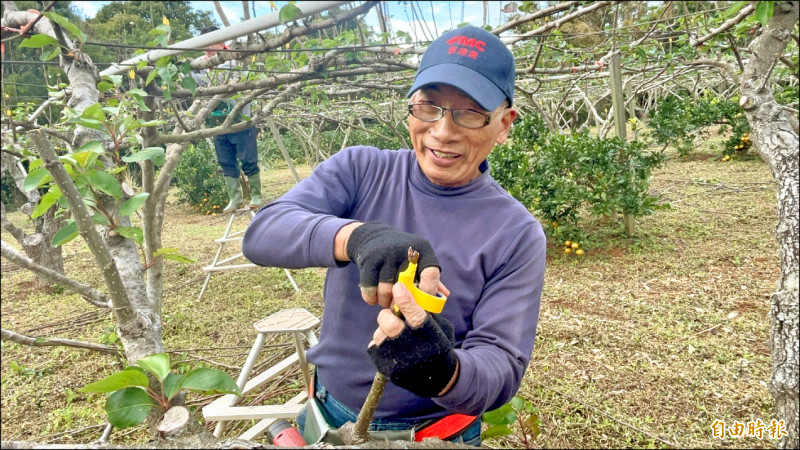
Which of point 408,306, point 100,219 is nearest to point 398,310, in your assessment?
point 408,306

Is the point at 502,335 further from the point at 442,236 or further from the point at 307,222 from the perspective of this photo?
the point at 307,222

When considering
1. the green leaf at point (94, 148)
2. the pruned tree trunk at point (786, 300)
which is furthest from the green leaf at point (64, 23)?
the pruned tree trunk at point (786, 300)

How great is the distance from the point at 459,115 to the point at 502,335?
0.65 m

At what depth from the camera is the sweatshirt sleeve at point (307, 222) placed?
1.15m

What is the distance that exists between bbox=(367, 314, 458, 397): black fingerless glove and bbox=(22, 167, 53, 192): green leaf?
100cm

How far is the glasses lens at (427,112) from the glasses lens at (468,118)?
0.05 meters

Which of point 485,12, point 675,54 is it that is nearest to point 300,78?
point 485,12

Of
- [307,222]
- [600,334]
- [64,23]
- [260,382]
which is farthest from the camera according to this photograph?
[600,334]

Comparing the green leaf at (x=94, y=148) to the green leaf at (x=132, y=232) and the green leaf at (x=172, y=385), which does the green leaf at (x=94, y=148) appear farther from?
the green leaf at (x=172, y=385)

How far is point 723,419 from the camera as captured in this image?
99.7 inches

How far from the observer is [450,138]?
1.35 m

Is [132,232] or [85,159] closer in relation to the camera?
[85,159]

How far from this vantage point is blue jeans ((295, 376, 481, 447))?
1.41 meters

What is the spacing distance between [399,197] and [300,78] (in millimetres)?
1945
